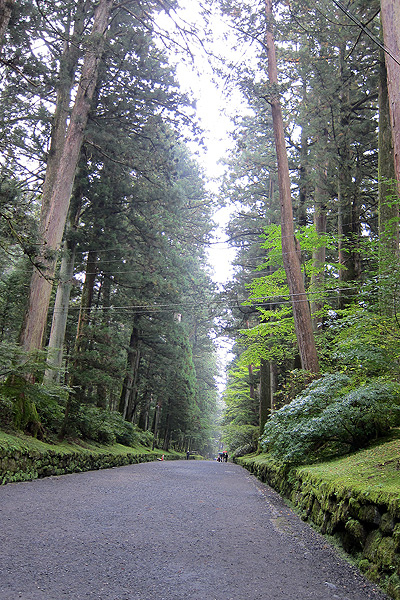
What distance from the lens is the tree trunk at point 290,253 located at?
9984 millimetres

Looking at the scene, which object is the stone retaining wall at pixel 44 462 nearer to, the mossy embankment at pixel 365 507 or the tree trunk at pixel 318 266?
the mossy embankment at pixel 365 507

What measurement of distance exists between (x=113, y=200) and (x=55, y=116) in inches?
126

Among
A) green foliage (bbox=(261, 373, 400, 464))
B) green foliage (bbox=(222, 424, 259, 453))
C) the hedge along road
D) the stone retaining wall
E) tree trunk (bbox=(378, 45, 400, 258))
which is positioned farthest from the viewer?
green foliage (bbox=(222, 424, 259, 453))

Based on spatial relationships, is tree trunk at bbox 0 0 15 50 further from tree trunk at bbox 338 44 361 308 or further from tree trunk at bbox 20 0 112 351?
tree trunk at bbox 338 44 361 308

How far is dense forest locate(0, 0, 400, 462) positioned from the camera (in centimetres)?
644

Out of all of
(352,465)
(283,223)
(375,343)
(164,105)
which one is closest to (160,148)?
(164,105)

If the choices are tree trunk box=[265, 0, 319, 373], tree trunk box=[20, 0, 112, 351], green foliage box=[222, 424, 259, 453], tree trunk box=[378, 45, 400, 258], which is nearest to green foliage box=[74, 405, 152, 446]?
tree trunk box=[20, 0, 112, 351]

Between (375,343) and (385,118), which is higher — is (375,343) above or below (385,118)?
below

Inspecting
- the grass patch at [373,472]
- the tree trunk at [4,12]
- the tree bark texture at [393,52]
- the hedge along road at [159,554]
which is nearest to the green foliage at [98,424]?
the hedge along road at [159,554]

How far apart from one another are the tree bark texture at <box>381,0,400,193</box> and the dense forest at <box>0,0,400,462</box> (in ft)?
0.09

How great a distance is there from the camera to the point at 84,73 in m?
11.6

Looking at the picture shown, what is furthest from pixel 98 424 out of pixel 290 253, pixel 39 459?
pixel 290 253

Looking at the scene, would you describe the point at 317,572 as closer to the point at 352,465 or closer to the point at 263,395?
the point at 352,465

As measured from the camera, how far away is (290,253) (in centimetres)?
1086
